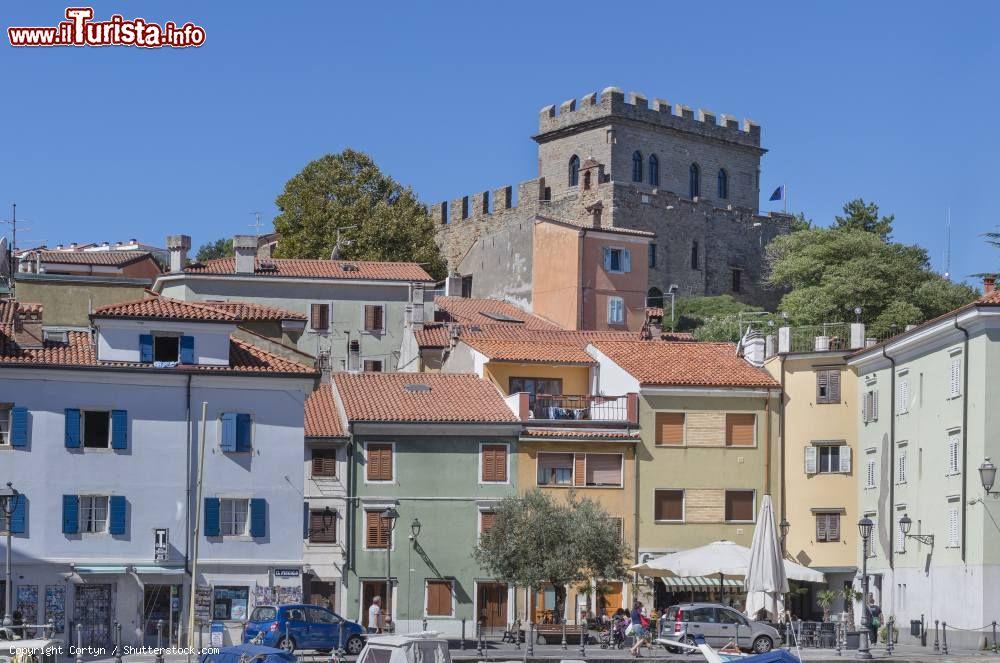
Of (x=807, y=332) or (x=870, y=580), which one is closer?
(x=870, y=580)

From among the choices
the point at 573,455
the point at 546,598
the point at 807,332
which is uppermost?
the point at 807,332

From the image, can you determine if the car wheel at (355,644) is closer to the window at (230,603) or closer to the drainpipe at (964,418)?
the window at (230,603)

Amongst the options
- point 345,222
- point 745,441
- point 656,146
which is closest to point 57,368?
point 745,441

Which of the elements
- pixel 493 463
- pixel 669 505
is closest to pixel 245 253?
pixel 493 463

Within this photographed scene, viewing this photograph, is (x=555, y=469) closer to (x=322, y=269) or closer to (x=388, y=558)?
(x=388, y=558)

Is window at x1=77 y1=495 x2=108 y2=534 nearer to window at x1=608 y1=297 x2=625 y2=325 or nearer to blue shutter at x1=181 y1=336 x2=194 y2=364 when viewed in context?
blue shutter at x1=181 y1=336 x2=194 y2=364

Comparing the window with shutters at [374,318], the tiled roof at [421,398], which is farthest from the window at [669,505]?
the window with shutters at [374,318]

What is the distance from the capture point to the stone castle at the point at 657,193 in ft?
376

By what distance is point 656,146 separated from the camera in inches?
4724

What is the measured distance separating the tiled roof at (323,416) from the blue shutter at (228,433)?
296 inches

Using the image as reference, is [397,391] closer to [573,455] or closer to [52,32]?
[573,455]

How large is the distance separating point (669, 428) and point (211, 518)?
1733cm

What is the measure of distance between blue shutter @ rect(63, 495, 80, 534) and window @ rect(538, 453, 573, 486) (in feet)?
53.0

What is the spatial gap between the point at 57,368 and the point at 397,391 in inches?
570
